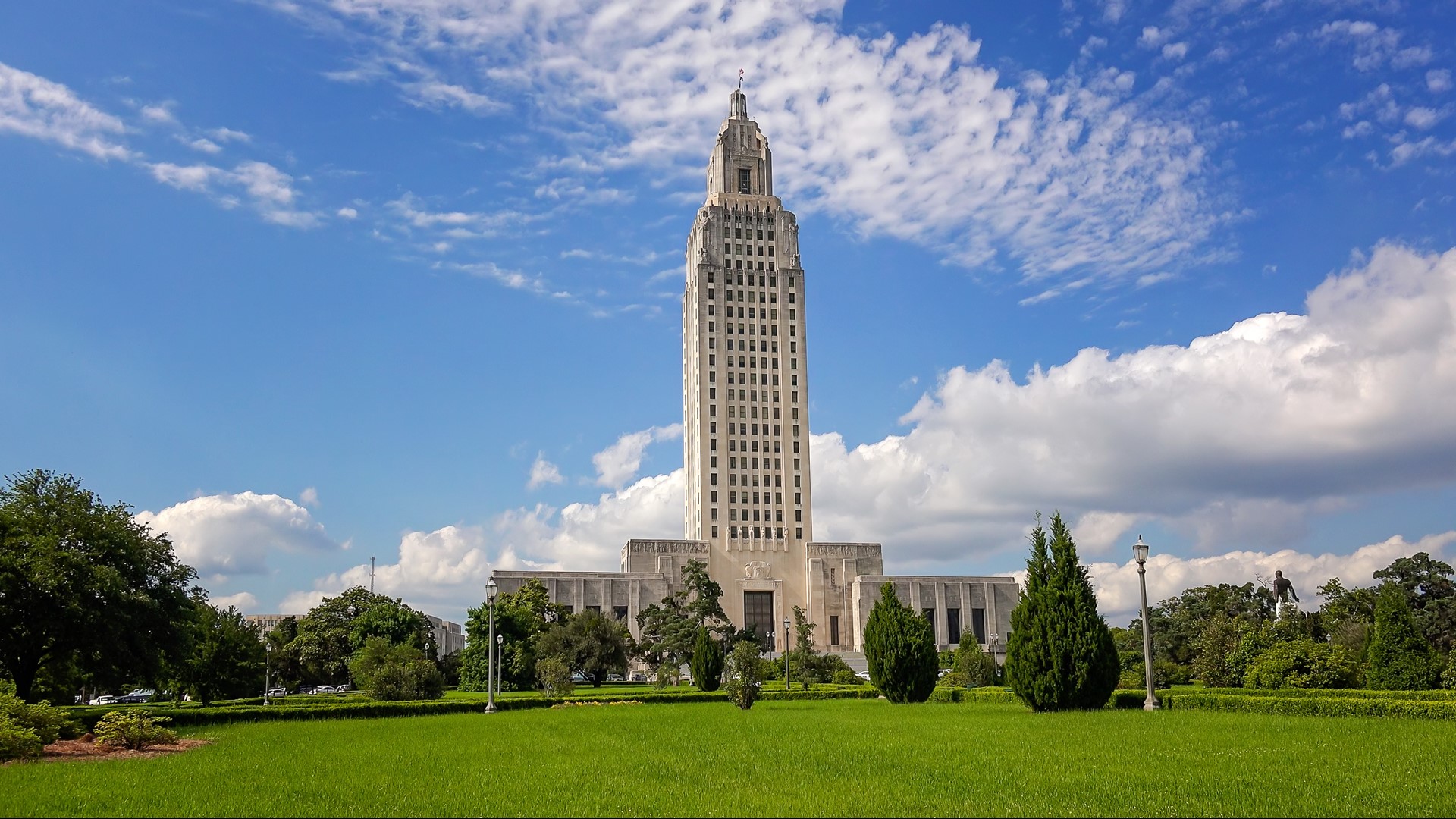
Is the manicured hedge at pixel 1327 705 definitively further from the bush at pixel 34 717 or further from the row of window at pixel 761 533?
the row of window at pixel 761 533

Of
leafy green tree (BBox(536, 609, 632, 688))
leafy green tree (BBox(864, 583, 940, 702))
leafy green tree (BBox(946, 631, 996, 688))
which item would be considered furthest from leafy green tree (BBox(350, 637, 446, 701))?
leafy green tree (BBox(946, 631, 996, 688))

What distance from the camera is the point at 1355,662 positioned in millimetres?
30797

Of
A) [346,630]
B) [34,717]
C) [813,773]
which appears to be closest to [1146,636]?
[813,773]

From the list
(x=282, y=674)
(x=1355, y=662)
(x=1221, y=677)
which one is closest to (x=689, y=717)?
(x=1355, y=662)

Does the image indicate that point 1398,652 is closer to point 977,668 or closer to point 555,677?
point 977,668

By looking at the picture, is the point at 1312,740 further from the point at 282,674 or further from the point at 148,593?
the point at 282,674

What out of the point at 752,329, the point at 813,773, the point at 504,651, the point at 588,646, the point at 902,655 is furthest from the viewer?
the point at 752,329

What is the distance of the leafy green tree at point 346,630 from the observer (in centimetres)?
5534

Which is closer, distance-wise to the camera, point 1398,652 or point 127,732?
point 127,732

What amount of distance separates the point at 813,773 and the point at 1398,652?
23709 mm

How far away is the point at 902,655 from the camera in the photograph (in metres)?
33.4

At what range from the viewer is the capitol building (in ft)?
295

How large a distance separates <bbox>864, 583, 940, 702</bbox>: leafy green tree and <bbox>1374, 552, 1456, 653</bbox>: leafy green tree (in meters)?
29.1

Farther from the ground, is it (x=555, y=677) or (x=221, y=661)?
(x=221, y=661)
